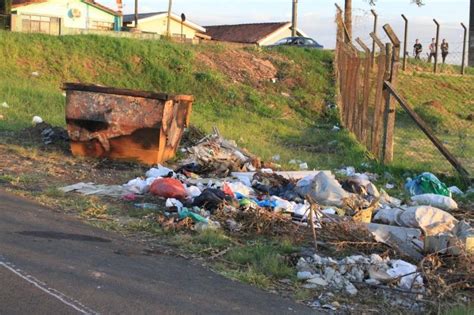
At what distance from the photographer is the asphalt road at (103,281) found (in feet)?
15.1

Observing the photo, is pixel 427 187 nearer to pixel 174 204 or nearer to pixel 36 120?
pixel 174 204

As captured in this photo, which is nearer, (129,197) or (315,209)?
(315,209)

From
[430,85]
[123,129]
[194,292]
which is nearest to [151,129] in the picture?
[123,129]

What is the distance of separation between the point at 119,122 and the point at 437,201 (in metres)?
5.48

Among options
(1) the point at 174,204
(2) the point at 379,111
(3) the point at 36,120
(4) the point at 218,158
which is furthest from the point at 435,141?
(3) the point at 36,120

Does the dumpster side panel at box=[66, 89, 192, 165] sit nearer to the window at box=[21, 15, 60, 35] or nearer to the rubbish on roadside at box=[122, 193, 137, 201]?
the rubbish on roadside at box=[122, 193, 137, 201]

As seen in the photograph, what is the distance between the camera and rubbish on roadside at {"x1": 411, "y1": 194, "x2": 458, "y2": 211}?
28.1ft

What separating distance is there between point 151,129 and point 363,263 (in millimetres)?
5944

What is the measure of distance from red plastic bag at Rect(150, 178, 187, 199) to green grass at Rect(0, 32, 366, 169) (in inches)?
301

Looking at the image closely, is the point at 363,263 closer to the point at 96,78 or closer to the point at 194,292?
the point at 194,292

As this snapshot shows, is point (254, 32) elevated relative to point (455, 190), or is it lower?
elevated

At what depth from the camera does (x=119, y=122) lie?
1082 cm

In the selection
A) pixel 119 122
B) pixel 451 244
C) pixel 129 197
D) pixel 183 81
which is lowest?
pixel 129 197

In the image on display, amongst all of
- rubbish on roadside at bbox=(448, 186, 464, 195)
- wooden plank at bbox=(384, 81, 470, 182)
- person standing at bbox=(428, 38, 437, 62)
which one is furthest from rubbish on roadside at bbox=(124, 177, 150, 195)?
person standing at bbox=(428, 38, 437, 62)
